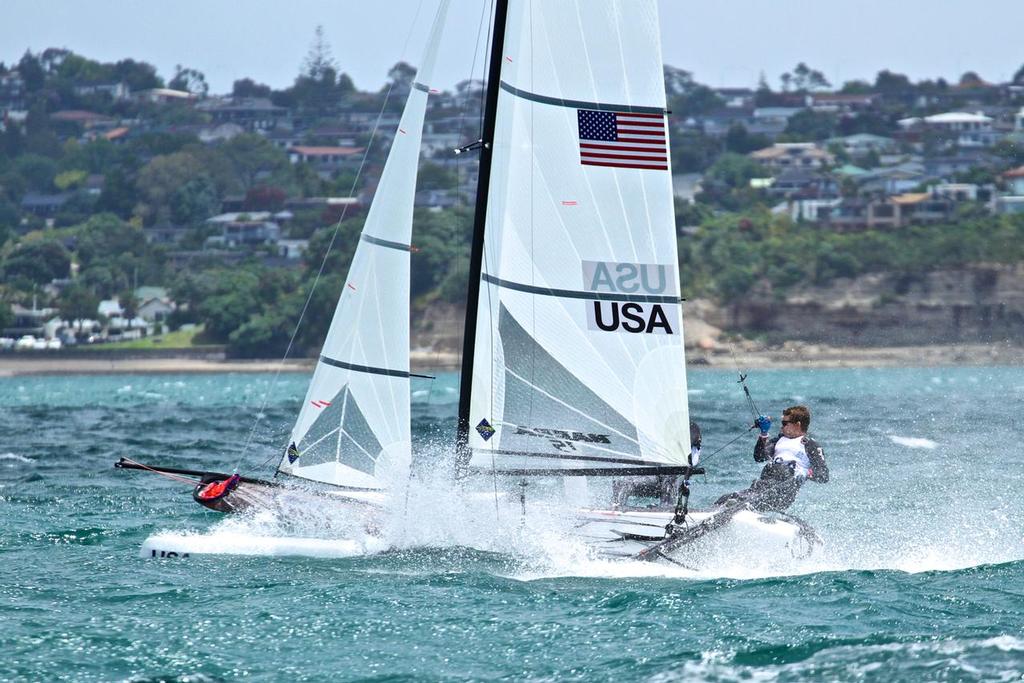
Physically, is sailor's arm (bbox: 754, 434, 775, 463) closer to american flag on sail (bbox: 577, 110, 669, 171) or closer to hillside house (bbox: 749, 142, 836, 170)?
american flag on sail (bbox: 577, 110, 669, 171)

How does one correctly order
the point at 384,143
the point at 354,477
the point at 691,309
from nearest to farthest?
the point at 354,477
the point at 691,309
the point at 384,143

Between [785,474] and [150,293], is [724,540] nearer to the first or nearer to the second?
[785,474]

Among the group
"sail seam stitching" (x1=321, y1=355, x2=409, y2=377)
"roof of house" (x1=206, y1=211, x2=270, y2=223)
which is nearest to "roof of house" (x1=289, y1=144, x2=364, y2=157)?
"roof of house" (x1=206, y1=211, x2=270, y2=223)

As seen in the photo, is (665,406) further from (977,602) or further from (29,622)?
(29,622)

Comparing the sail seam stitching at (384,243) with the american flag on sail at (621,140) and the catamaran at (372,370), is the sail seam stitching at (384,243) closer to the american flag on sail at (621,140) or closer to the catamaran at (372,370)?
the catamaran at (372,370)

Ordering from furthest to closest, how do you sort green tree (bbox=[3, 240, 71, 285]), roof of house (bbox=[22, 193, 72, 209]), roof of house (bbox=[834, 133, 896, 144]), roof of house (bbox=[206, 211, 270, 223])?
1. roof of house (bbox=[834, 133, 896, 144])
2. roof of house (bbox=[22, 193, 72, 209])
3. roof of house (bbox=[206, 211, 270, 223])
4. green tree (bbox=[3, 240, 71, 285])

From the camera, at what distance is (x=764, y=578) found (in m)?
13.9

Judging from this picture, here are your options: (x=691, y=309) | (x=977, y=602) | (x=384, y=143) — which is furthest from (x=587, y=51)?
(x=384, y=143)

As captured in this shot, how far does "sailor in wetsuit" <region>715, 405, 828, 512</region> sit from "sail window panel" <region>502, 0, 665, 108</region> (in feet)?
11.5

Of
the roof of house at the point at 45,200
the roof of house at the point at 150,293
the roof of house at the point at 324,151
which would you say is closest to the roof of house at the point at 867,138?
the roof of house at the point at 324,151

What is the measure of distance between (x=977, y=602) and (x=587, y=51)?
633 centimetres

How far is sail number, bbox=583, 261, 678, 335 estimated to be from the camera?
1479 centimetres

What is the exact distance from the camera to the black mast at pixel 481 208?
48.6 feet

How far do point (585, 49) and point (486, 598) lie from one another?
5.45 m
